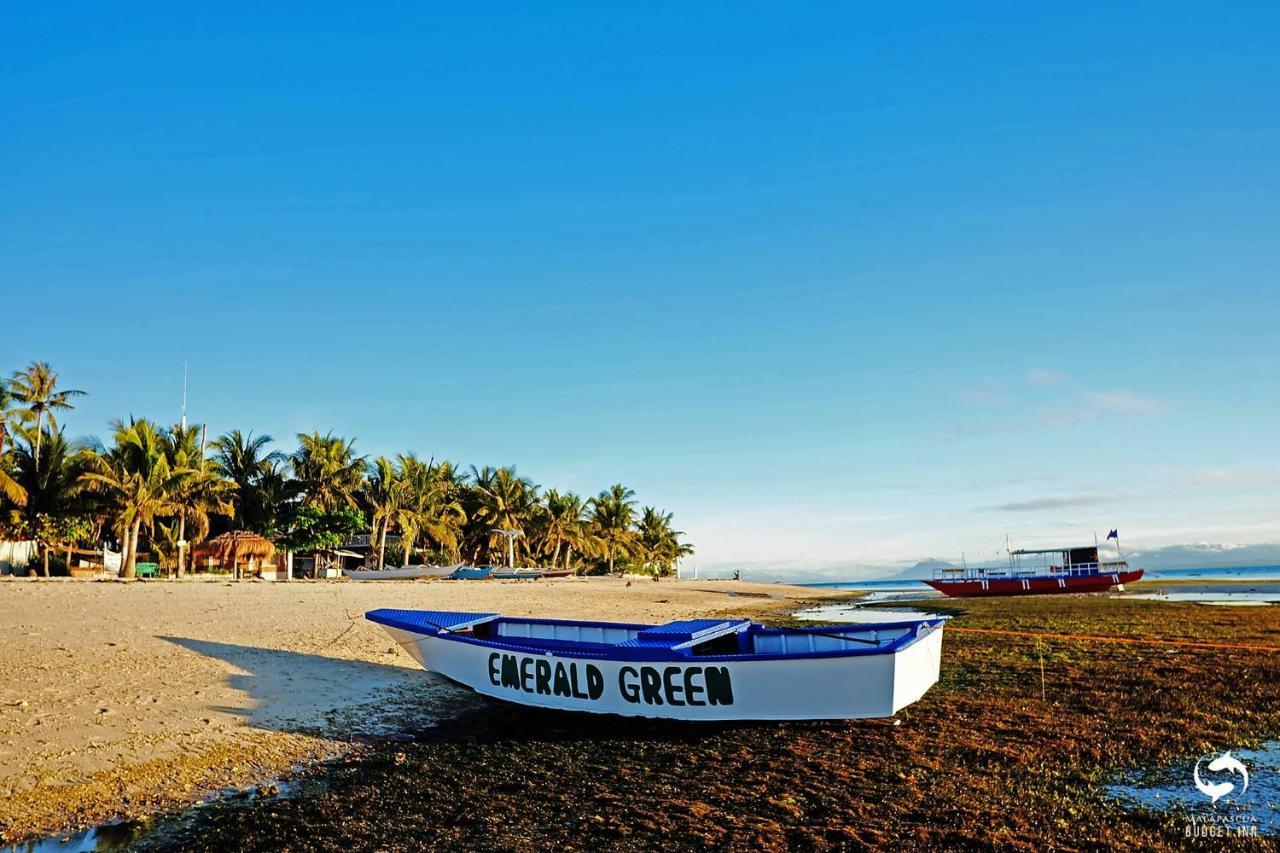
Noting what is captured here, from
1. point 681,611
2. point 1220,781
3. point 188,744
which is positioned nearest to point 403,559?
point 681,611

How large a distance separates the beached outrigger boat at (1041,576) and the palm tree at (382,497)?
128 feet

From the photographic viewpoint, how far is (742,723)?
33.2ft

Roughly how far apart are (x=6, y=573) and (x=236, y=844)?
134ft

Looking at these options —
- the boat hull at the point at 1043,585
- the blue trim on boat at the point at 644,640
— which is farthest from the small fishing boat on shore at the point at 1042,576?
the blue trim on boat at the point at 644,640

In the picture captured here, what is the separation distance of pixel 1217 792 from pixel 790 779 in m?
4.02

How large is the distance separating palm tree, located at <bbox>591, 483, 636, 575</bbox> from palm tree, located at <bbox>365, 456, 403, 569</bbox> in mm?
27877

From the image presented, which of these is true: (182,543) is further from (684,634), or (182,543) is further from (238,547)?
(684,634)

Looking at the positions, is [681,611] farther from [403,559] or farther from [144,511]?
[403,559]

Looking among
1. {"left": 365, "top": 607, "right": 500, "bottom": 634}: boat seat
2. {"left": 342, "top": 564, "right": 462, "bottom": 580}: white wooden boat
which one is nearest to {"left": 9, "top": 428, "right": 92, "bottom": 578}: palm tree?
{"left": 342, "top": 564, "right": 462, "bottom": 580}: white wooden boat

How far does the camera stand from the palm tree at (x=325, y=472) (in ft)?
177

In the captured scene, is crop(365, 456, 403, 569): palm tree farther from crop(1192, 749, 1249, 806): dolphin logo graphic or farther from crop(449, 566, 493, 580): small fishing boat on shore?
crop(1192, 749, 1249, 806): dolphin logo graphic

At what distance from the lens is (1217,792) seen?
727cm

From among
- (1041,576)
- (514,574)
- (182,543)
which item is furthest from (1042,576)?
(182,543)

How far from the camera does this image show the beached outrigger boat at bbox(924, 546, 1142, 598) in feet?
161
